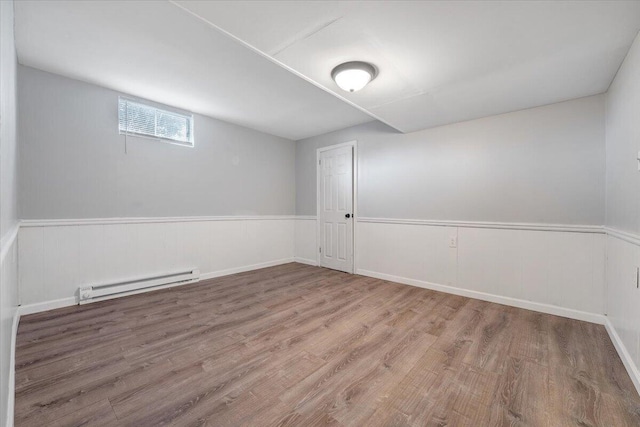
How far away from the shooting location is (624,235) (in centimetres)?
184

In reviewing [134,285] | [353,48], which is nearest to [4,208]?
[353,48]

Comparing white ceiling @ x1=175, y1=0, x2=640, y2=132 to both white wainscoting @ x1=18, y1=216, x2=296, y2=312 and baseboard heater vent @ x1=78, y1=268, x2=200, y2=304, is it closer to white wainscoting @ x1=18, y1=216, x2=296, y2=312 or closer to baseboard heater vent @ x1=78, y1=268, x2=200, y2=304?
white wainscoting @ x1=18, y1=216, x2=296, y2=312

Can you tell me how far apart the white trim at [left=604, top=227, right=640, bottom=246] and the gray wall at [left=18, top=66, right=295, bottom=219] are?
439 cm

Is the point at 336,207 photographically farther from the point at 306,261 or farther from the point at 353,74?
the point at 353,74

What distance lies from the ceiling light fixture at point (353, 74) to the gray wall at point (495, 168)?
5.74ft

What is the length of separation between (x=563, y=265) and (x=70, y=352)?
4476 millimetres

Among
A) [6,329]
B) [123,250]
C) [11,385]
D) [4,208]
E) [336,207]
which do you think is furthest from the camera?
[336,207]

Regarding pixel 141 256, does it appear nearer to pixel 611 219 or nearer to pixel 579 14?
pixel 579 14

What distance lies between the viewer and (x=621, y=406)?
1.41 metres

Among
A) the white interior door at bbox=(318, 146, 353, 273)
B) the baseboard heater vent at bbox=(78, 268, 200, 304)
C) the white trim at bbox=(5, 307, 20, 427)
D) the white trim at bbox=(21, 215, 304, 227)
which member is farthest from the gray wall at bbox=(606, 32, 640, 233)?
the baseboard heater vent at bbox=(78, 268, 200, 304)

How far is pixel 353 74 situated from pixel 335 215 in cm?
279

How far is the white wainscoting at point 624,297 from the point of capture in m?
1.62

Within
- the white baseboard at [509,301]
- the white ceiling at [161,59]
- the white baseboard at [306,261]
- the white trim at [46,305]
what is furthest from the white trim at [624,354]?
the white trim at [46,305]

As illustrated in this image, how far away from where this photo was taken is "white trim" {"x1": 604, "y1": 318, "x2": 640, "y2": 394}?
1566 millimetres
